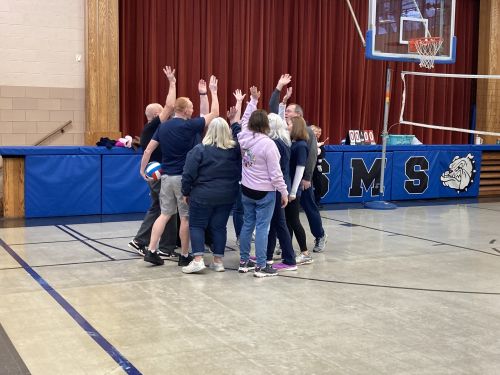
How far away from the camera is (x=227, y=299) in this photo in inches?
217

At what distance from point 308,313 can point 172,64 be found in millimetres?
9297

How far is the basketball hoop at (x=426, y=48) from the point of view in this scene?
11883 mm

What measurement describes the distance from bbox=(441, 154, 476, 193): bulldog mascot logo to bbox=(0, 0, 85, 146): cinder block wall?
7.12 meters

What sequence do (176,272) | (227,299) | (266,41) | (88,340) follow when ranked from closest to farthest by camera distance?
1. (88,340)
2. (227,299)
3. (176,272)
4. (266,41)

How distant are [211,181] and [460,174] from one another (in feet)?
28.3

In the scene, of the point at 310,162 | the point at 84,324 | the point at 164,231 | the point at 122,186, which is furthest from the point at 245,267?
the point at 122,186

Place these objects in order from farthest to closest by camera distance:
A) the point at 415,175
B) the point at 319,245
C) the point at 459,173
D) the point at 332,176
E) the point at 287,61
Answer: the point at 287,61 < the point at 459,173 < the point at 415,175 < the point at 332,176 < the point at 319,245

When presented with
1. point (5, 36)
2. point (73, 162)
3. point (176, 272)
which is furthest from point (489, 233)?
point (5, 36)

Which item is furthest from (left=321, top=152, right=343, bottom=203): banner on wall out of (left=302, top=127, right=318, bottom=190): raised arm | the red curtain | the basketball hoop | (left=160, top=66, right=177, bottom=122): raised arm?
(left=160, top=66, right=177, bottom=122): raised arm

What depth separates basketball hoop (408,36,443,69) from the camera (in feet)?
39.0

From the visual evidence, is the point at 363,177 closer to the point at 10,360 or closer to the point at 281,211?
the point at 281,211

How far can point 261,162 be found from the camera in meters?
6.11

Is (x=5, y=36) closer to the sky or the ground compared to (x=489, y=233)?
closer to the sky

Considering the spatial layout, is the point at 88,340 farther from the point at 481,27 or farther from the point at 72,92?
the point at 481,27
